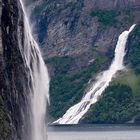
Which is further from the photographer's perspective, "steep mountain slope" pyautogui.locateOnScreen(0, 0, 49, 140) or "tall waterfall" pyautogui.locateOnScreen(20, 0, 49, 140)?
"tall waterfall" pyautogui.locateOnScreen(20, 0, 49, 140)

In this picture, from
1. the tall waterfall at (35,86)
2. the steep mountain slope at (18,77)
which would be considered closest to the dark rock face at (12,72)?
the steep mountain slope at (18,77)

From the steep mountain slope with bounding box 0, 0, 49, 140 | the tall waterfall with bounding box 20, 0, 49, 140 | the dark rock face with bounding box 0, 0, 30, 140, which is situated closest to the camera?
the dark rock face with bounding box 0, 0, 30, 140

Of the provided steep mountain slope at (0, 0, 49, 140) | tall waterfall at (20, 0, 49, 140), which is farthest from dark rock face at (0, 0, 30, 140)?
tall waterfall at (20, 0, 49, 140)

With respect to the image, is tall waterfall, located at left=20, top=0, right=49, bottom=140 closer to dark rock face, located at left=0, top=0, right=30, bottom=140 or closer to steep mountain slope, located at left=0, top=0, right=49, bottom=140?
steep mountain slope, located at left=0, top=0, right=49, bottom=140

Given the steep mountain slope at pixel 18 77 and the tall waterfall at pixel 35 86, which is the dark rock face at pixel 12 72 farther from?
the tall waterfall at pixel 35 86

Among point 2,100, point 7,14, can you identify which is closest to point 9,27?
point 7,14

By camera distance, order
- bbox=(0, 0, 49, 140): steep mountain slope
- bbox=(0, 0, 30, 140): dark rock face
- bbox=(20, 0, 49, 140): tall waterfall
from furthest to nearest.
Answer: bbox=(20, 0, 49, 140): tall waterfall
bbox=(0, 0, 49, 140): steep mountain slope
bbox=(0, 0, 30, 140): dark rock face

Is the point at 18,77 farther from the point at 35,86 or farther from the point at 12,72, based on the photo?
the point at 35,86
